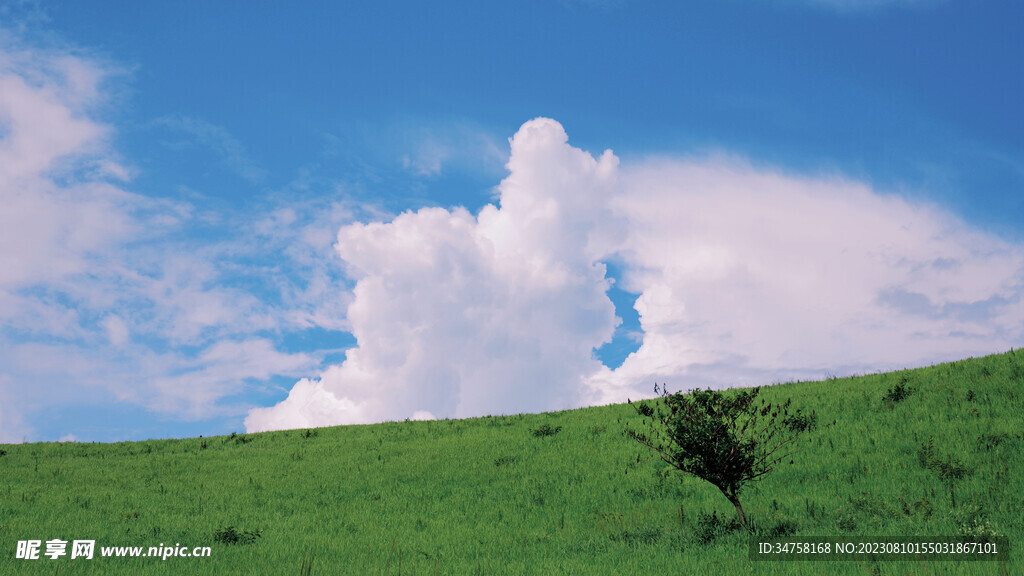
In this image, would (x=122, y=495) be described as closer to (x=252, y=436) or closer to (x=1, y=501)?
(x=1, y=501)

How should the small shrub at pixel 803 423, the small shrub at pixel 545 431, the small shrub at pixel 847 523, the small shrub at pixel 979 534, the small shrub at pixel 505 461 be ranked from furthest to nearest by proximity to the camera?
the small shrub at pixel 545 431, the small shrub at pixel 505 461, the small shrub at pixel 803 423, the small shrub at pixel 847 523, the small shrub at pixel 979 534

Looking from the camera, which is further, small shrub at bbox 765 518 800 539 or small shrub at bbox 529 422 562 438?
small shrub at bbox 529 422 562 438

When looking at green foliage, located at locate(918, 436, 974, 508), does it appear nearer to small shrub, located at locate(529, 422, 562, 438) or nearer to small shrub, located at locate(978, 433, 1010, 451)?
small shrub, located at locate(978, 433, 1010, 451)

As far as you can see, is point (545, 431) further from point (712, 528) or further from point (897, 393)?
point (712, 528)

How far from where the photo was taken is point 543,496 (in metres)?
19.4

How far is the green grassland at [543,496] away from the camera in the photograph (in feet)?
40.5

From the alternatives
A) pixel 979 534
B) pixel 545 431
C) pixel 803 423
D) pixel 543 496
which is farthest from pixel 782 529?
pixel 545 431

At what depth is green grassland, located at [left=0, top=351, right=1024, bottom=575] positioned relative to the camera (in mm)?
12336

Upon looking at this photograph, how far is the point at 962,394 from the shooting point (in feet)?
74.0

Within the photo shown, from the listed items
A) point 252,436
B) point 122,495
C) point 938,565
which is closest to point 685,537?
point 938,565

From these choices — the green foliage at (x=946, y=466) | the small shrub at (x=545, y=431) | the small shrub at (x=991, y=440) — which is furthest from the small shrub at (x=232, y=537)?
the small shrub at (x=991, y=440)

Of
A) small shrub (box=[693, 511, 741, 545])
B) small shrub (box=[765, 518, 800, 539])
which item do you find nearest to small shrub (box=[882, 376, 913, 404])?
small shrub (box=[765, 518, 800, 539])

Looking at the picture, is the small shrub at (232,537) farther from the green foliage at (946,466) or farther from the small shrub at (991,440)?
the small shrub at (991,440)

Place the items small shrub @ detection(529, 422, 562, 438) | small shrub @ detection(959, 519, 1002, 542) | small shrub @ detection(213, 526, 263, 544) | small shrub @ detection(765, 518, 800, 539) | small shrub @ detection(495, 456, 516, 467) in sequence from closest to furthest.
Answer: small shrub @ detection(959, 519, 1002, 542) < small shrub @ detection(765, 518, 800, 539) < small shrub @ detection(213, 526, 263, 544) < small shrub @ detection(495, 456, 516, 467) < small shrub @ detection(529, 422, 562, 438)
